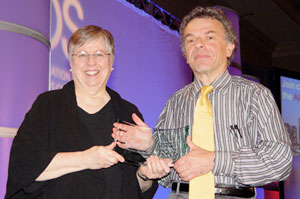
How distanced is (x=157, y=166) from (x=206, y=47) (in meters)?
0.71

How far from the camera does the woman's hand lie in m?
1.77

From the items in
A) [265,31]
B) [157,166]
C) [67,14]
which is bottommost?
[157,166]

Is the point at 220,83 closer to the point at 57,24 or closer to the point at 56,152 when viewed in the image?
the point at 56,152

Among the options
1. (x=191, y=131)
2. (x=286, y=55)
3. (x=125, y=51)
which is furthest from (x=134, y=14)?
(x=286, y=55)

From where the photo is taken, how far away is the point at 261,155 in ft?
5.90

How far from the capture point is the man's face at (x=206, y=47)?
2098 millimetres

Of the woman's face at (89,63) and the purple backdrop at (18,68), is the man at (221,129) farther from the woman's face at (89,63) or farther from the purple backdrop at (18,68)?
the purple backdrop at (18,68)

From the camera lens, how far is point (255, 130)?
1898mm

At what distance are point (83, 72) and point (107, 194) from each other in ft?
2.22

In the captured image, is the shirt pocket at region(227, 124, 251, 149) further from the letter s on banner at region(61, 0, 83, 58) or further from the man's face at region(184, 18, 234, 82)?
the letter s on banner at region(61, 0, 83, 58)

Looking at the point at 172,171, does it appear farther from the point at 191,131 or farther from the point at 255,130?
the point at 255,130

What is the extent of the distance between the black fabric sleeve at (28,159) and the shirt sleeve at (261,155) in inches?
32.7

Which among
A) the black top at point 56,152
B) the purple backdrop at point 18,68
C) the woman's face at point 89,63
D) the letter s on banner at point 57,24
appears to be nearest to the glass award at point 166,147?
the black top at point 56,152

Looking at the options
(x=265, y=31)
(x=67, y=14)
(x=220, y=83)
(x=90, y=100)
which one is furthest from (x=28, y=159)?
(x=265, y=31)
